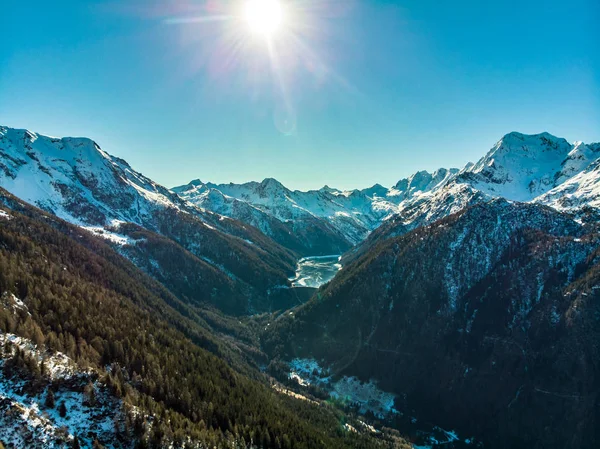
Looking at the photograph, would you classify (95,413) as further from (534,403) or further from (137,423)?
(534,403)

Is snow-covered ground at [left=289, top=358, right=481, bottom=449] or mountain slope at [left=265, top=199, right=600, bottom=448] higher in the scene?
mountain slope at [left=265, top=199, right=600, bottom=448]

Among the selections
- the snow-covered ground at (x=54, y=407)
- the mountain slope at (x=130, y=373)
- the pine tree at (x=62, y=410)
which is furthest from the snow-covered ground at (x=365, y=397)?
the pine tree at (x=62, y=410)

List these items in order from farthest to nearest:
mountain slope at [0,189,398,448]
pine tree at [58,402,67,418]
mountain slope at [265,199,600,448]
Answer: mountain slope at [265,199,600,448], mountain slope at [0,189,398,448], pine tree at [58,402,67,418]

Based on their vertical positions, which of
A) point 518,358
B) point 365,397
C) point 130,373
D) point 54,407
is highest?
point 518,358

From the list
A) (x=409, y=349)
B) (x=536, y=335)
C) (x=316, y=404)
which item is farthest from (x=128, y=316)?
(x=536, y=335)

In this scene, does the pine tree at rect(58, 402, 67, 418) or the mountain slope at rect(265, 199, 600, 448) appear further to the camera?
the mountain slope at rect(265, 199, 600, 448)

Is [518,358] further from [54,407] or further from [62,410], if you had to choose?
Answer: [54,407]

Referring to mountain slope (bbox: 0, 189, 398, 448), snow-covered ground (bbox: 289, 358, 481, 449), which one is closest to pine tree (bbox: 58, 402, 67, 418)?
mountain slope (bbox: 0, 189, 398, 448)

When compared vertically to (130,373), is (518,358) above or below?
above

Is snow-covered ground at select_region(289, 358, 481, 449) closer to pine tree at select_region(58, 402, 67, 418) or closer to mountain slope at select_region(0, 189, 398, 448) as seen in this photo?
mountain slope at select_region(0, 189, 398, 448)

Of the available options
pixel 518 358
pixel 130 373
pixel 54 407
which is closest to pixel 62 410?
pixel 54 407

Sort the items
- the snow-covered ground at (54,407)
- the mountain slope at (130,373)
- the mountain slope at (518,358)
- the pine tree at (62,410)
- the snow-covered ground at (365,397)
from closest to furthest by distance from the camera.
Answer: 1. the snow-covered ground at (54,407)
2. the pine tree at (62,410)
3. the mountain slope at (130,373)
4. the mountain slope at (518,358)
5. the snow-covered ground at (365,397)

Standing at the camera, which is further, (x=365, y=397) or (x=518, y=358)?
(x=365, y=397)

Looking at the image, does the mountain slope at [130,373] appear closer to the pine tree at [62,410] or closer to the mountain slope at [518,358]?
the pine tree at [62,410]
